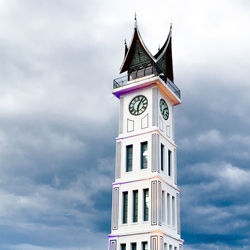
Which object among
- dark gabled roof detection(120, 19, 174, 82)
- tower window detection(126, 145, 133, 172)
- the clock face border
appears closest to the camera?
tower window detection(126, 145, 133, 172)

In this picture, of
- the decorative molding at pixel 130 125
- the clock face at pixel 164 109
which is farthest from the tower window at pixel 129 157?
the clock face at pixel 164 109

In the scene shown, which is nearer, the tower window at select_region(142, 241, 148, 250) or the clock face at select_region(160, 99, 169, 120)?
the tower window at select_region(142, 241, 148, 250)

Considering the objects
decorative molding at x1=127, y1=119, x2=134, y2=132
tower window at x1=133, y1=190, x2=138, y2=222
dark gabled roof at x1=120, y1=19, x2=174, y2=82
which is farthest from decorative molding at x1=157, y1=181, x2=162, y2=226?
dark gabled roof at x1=120, y1=19, x2=174, y2=82

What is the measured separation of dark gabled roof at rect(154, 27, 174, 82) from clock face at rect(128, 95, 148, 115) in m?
4.35

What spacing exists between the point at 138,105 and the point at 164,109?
3253mm

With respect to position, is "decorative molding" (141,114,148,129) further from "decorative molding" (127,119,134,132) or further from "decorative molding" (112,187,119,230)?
"decorative molding" (112,187,119,230)

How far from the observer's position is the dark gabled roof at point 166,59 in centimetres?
5196

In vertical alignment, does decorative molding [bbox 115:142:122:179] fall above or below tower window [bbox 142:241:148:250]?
above

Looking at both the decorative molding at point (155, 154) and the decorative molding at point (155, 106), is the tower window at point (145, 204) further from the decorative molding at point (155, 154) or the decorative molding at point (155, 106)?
the decorative molding at point (155, 106)

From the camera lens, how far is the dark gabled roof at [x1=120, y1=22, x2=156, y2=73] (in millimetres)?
52116

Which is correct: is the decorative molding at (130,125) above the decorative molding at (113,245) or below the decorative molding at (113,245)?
Result: above

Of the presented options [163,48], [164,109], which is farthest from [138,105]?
[163,48]

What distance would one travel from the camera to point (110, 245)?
44.3 meters

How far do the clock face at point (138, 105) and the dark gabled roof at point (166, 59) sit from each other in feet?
14.3
